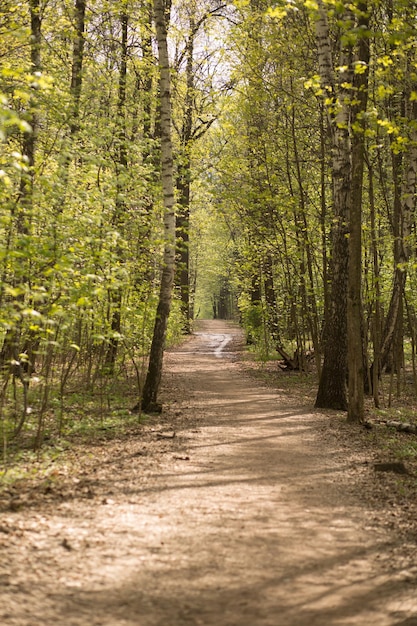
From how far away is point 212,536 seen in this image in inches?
198

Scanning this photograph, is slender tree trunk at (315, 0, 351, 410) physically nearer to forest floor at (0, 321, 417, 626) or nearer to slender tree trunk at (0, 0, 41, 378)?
forest floor at (0, 321, 417, 626)

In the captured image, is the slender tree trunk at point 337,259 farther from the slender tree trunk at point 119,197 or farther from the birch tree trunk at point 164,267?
the slender tree trunk at point 119,197

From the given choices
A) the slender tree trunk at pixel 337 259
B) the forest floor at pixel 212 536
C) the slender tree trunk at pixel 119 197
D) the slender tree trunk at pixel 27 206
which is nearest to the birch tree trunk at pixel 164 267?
the slender tree trunk at pixel 119 197

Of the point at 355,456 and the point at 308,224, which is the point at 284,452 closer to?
the point at 355,456

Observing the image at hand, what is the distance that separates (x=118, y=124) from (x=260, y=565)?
30.1 feet

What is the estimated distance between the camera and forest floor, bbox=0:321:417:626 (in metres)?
3.82

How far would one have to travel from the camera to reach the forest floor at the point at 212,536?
3.82m

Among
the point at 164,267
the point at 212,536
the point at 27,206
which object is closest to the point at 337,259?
the point at 164,267

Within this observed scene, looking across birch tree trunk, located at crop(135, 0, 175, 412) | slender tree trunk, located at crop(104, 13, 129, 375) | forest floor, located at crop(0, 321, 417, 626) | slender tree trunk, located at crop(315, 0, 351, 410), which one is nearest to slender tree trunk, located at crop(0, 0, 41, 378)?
slender tree trunk, located at crop(104, 13, 129, 375)

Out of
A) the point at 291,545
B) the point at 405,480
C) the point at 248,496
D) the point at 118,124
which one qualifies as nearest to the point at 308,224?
the point at 118,124

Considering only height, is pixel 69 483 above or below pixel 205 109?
below

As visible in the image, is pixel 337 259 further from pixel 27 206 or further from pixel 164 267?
pixel 27 206

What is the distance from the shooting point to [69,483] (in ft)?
20.9

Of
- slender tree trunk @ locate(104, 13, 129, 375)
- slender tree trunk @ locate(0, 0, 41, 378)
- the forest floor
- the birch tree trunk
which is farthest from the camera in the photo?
the birch tree trunk
